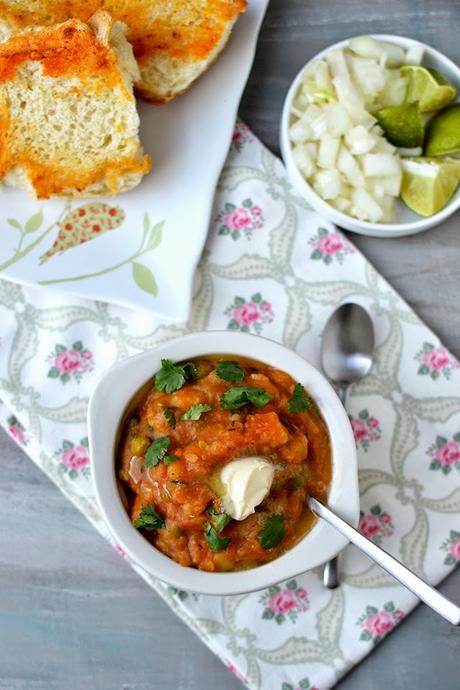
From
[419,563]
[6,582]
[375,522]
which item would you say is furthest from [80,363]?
[419,563]

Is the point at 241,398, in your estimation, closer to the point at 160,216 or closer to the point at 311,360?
the point at 311,360

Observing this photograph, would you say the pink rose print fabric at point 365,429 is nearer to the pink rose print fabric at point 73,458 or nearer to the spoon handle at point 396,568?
the spoon handle at point 396,568

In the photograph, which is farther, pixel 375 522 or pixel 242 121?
pixel 242 121

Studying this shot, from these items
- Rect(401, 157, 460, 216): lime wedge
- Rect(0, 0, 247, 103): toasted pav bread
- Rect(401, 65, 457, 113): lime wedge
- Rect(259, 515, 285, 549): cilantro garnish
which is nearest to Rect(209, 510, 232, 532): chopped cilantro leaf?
Rect(259, 515, 285, 549): cilantro garnish

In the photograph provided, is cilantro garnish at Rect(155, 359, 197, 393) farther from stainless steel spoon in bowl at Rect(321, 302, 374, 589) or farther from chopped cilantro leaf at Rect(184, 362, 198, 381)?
stainless steel spoon in bowl at Rect(321, 302, 374, 589)

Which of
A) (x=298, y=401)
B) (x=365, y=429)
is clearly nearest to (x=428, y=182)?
(x=365, y=429)

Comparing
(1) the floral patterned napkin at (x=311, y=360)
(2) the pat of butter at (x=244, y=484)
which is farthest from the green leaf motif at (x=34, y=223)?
(2) the pat of butter at (x=244, y=484)

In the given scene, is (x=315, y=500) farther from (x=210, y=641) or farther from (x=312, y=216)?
(x=312, y=216)
